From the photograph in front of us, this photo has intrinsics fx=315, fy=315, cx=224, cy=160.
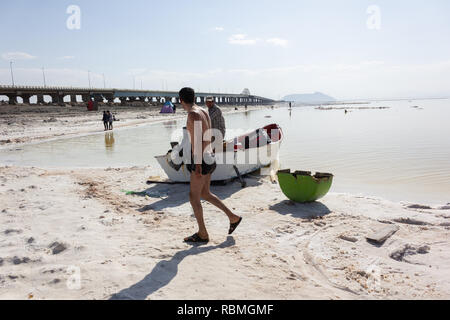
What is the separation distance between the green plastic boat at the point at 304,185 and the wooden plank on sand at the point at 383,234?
5.29 ft

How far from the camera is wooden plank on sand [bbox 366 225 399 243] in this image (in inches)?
192

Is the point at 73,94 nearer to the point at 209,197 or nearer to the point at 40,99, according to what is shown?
the point at 40,99

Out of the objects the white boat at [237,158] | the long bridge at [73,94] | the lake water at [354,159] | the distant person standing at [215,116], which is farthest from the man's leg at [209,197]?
the long bridge at [73,94]

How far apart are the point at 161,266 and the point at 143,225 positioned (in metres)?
1.75

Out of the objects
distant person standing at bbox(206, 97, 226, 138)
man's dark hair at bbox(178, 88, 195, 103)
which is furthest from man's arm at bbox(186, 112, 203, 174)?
distant person standing at bbox(206, 97, 226, 138)

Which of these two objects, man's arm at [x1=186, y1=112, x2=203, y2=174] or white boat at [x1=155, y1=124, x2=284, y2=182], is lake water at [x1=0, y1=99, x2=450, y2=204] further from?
man's arm at [x1=186, y1=112, x2=203, y2=174]

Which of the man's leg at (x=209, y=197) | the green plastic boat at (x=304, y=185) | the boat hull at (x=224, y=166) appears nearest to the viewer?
the man's leg at (x=209, y=197)

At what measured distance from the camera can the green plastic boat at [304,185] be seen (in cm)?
662

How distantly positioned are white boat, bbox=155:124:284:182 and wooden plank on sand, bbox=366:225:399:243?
4.22m

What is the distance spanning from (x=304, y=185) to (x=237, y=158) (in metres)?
2.57

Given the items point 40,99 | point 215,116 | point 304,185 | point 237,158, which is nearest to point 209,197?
point 304,185

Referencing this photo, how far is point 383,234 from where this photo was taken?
5043 millimetres

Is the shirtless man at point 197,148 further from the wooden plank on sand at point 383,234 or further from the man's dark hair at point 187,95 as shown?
the wooden plank on sand at point 383,234

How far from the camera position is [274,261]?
4273 mm
